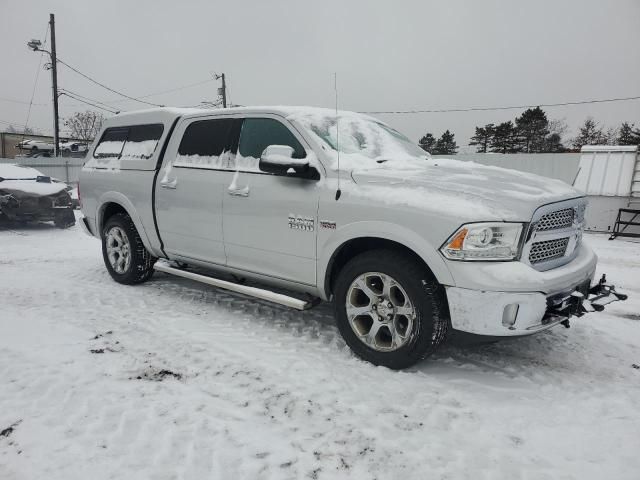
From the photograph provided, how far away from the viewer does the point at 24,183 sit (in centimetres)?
986

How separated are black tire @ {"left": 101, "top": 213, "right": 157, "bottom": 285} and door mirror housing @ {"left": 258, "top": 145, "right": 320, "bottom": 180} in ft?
8.00

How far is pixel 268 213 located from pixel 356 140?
39.9 inches

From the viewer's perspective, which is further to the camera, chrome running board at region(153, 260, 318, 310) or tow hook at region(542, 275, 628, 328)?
chrome running board at region(153, 260, 318, 310)

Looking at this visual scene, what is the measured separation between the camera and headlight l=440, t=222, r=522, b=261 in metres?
2.76

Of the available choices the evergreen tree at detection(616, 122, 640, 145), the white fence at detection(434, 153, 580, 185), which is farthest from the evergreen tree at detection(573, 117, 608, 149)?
the white fence at detection(434, 153, 580, 185)

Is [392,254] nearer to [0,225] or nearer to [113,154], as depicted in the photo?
[113,154]

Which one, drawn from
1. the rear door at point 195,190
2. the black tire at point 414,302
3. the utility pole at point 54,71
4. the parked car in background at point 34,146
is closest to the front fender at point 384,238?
the black tire at point 414,302

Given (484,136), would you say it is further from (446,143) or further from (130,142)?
(130,142)

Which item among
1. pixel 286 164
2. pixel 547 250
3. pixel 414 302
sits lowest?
pixel 414 302

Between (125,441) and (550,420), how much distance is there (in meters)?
2.43

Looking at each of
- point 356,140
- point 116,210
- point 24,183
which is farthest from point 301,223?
point 24,183

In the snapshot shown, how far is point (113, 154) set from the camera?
17.6 ft

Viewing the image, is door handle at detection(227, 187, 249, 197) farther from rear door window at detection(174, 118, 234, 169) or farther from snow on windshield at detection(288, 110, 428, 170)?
snow on windshield at detection(288, 110, 428, 170)

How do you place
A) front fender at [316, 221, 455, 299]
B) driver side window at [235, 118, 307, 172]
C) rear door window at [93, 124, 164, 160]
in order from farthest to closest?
rear door window at [93, 124, 164, 160] → driver side window at [235, 118, 307, 172] → front fender at [316, 221, 455, 299]
